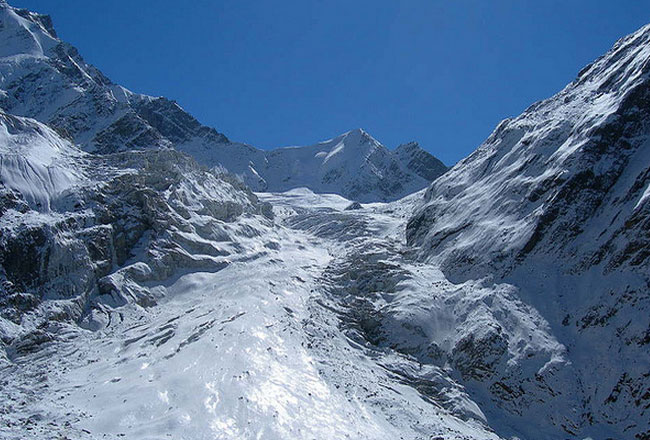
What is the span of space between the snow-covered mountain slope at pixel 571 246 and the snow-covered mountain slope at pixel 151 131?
7674 centimetres

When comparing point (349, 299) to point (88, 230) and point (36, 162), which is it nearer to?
point (88, 230)

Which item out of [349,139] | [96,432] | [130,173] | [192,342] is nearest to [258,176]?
[349,139]

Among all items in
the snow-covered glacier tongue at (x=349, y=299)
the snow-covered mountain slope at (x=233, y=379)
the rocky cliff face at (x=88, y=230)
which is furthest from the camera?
the rocky cliff face at (x=88, y=230)

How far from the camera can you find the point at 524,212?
45.2 metres

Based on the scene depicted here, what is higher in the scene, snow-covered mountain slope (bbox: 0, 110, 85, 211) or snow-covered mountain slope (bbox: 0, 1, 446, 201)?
snow-covered mountain slope (bbox: 0, 1, 446, 201)

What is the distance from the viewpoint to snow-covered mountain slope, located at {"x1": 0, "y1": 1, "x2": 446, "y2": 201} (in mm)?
117500

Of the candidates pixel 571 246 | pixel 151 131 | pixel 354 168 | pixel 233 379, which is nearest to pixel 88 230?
pixel 233 379

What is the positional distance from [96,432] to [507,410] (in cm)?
2168

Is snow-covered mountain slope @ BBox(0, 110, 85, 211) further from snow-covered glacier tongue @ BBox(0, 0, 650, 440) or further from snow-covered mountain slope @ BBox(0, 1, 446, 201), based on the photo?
snow-covered mountain slope @ BBox(0, 1, 446, 201)

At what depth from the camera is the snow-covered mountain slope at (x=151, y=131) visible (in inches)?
4626

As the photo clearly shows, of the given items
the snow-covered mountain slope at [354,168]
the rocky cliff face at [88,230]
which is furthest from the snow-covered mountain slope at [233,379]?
the snow-covered mountain slope at [354,168]

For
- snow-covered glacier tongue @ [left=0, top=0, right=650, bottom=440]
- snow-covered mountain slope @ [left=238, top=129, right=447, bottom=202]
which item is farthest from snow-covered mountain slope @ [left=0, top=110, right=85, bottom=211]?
snow-covered mountain slope @ [left=238, top=129, right=447, bottom=202]

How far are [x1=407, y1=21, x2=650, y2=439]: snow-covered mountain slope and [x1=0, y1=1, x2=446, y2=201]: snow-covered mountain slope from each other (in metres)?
76.7

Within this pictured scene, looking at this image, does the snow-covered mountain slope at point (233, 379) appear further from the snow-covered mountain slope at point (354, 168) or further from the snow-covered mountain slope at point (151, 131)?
the snow-covered mountain slope at point (354, 168)
